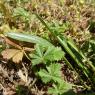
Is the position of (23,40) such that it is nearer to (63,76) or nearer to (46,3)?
(63,76)

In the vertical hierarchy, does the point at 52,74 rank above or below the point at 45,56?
below

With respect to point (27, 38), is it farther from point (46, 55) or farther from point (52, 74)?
point (52, 74)

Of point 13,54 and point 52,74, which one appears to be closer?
point 52,74

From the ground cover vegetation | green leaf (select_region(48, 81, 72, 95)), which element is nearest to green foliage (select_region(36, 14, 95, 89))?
the ground cover vegetation

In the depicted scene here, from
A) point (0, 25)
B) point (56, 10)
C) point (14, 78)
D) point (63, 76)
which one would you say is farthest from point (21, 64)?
point (56, 10)

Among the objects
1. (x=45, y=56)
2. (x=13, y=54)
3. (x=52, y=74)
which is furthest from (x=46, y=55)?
(x=13, y=54)

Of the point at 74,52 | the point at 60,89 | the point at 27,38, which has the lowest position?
the point at 60,89

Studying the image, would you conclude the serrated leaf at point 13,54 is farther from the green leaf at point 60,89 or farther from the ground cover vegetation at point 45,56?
the green leaf at point 60,89

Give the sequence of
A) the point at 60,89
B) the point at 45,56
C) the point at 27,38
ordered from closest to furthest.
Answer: the point at 60,89 → the point at 45,56 → the point at 27,38
